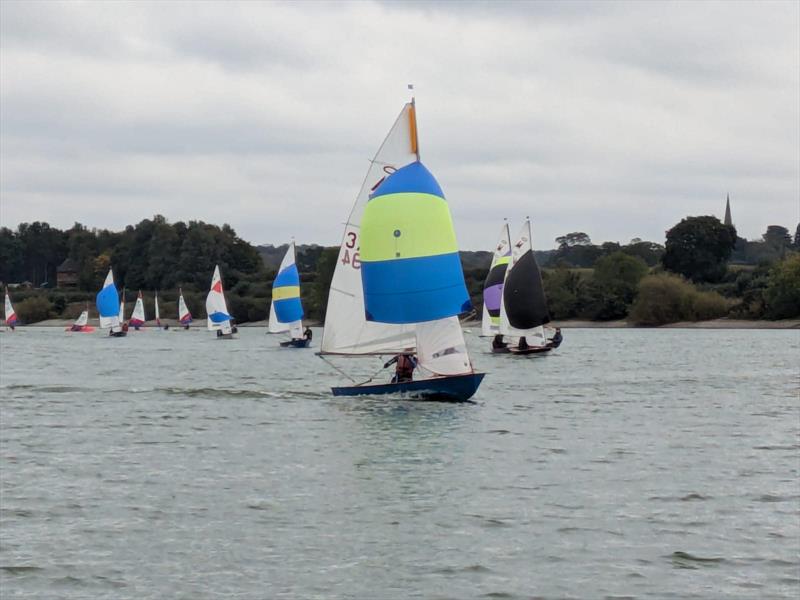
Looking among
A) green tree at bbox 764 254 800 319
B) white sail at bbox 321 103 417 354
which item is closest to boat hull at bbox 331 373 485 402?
white sail at bbox 321 103 417 354

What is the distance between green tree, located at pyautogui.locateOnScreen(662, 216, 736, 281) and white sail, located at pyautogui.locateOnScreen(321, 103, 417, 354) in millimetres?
120562

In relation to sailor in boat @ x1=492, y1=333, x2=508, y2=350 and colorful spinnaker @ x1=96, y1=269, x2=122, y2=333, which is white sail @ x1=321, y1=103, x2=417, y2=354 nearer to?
sailor in boat @ x1=492, y1=333, x2=508, y2=350

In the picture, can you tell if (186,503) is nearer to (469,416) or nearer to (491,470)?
(491,470)

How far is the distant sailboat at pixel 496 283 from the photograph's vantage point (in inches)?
2963

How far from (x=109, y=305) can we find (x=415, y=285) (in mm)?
92767

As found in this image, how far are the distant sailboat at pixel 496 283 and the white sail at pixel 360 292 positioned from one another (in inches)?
1376

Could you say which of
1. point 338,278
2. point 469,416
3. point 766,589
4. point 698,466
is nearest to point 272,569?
point 766,589

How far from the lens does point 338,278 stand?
39.9 meters

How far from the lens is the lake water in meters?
15.9

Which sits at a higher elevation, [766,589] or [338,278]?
[338,278]

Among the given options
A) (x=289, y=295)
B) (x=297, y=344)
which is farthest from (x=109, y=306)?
(x=289, y=295)

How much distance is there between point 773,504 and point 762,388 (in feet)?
88.3

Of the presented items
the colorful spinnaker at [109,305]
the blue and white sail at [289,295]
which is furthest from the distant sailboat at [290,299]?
the colorful spinnaker at [109,305]

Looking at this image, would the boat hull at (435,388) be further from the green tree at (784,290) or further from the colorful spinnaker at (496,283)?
the green tree at (784,290)
